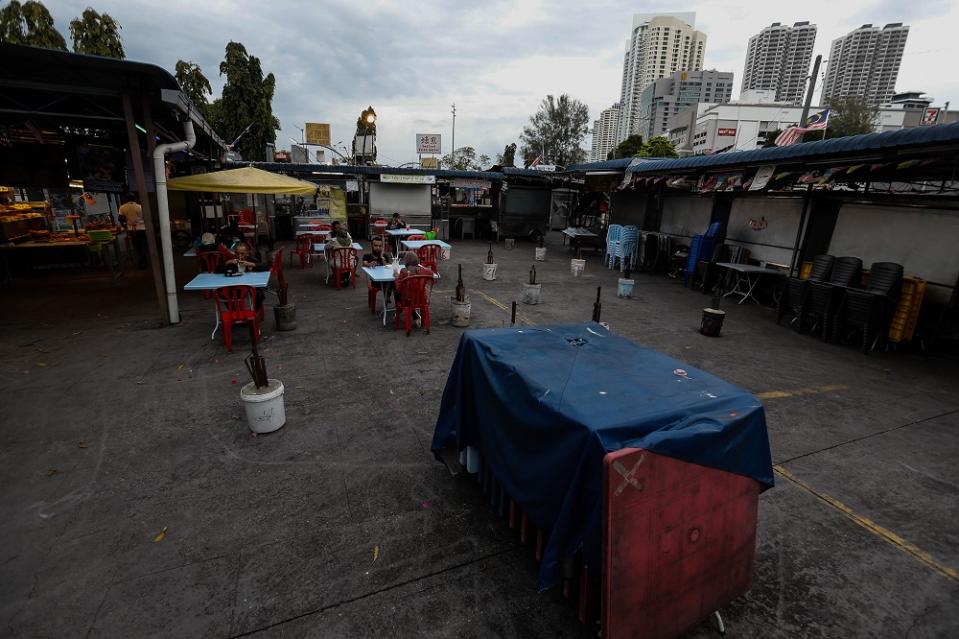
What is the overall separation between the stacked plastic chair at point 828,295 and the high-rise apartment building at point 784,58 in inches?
4832

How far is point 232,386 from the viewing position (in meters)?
6.16

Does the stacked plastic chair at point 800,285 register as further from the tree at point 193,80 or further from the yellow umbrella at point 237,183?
the tree at point 193,80

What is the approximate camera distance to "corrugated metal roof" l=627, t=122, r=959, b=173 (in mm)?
7281

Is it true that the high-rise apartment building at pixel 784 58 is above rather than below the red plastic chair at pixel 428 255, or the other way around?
above

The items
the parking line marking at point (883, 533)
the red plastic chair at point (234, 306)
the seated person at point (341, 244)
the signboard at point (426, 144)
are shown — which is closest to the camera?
the parking line marking at point (883, 533)

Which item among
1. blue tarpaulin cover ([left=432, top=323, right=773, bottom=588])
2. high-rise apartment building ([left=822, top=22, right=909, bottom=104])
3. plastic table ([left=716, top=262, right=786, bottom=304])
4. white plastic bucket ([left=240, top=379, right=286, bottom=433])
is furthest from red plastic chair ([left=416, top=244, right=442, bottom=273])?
high-rise apartment building ([left=822, top=22, right=909, bottom=104])

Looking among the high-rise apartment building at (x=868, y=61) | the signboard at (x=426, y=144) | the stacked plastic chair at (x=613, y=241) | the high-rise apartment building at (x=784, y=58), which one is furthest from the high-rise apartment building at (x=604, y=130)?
the stacked plastic chair at (x=613, y=241)

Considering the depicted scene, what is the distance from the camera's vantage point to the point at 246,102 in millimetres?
27812

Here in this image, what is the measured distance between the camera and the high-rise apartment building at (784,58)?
349 feet

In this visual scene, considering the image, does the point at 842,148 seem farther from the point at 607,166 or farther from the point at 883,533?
the point at 607,166

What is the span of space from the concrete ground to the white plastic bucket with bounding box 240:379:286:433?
14 cm

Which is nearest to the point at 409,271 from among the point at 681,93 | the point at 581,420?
the point at 581,420

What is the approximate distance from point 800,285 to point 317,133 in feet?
122

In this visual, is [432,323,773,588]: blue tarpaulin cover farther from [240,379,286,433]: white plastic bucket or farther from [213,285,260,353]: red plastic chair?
[213,285,260,353]: red plastic chair
